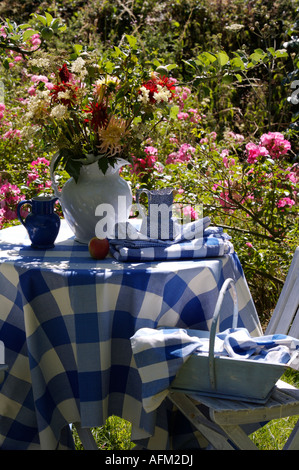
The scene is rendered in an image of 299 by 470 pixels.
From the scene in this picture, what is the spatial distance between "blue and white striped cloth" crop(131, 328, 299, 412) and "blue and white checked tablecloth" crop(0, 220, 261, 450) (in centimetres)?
17

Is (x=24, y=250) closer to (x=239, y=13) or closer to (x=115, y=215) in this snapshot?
(x=115, y=215)

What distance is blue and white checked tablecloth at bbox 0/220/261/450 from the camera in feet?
6.45

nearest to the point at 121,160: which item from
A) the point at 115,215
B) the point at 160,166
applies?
the point at 115,215

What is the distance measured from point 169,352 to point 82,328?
0.33 meters

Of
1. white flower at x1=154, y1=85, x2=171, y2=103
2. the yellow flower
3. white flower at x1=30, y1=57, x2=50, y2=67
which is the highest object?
white flower at x1=30, y1=57, x2=50, y2=67

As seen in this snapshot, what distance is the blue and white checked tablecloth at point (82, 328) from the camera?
6.45ft

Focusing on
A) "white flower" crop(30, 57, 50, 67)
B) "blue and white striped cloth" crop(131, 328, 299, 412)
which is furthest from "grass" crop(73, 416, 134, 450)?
"white flower" crop(30, 57, 50, 67)

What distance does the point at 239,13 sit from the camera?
7.15 m

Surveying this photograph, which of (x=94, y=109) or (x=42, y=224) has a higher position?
(x=94, y=109)

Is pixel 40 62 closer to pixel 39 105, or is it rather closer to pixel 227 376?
pixel 39 105

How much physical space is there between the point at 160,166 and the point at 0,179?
1320mm

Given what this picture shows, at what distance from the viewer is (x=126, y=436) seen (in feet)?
8.31

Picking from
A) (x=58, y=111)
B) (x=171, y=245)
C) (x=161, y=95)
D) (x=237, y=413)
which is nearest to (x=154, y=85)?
(x=161, y=95)

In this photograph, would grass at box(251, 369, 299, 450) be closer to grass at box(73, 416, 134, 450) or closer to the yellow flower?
grass at box(73, 416, 134, 450)
